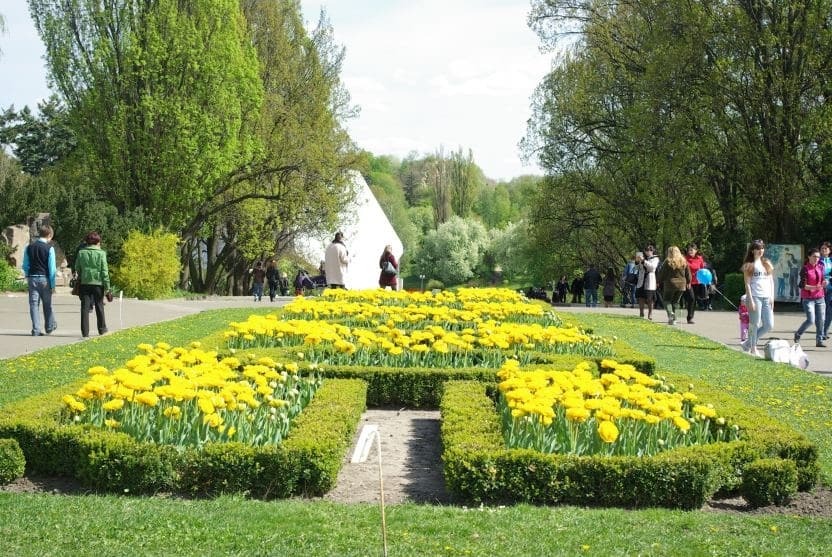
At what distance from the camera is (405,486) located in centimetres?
702

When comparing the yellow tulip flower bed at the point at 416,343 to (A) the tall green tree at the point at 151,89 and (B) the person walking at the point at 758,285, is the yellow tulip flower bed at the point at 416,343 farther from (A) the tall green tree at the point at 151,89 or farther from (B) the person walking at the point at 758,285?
(A) the tall green tree at the point at 151,89

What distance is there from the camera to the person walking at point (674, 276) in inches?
819

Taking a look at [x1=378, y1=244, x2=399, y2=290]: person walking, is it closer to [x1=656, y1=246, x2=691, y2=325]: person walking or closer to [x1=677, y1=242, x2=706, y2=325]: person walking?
[x1=677, y1=242, x2=706, y2=325]: person walking

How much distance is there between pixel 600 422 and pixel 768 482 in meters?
1.14

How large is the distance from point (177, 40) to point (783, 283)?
20508 millimetres

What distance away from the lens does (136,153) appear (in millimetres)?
35000

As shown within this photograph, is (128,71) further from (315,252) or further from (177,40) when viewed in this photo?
(315,252)

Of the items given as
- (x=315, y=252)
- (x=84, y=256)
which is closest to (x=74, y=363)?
(x=84, y=256)

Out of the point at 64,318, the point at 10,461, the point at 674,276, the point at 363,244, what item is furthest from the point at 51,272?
the point at 363,244

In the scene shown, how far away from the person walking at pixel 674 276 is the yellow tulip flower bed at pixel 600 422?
1318 cm

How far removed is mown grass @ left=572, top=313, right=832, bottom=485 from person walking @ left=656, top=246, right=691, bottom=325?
1508mm

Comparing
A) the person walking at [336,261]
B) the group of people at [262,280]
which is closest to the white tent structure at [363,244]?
the group of people at [262,280]

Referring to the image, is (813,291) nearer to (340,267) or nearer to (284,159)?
(340,267)

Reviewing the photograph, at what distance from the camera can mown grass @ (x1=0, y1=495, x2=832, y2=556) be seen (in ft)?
16.7
